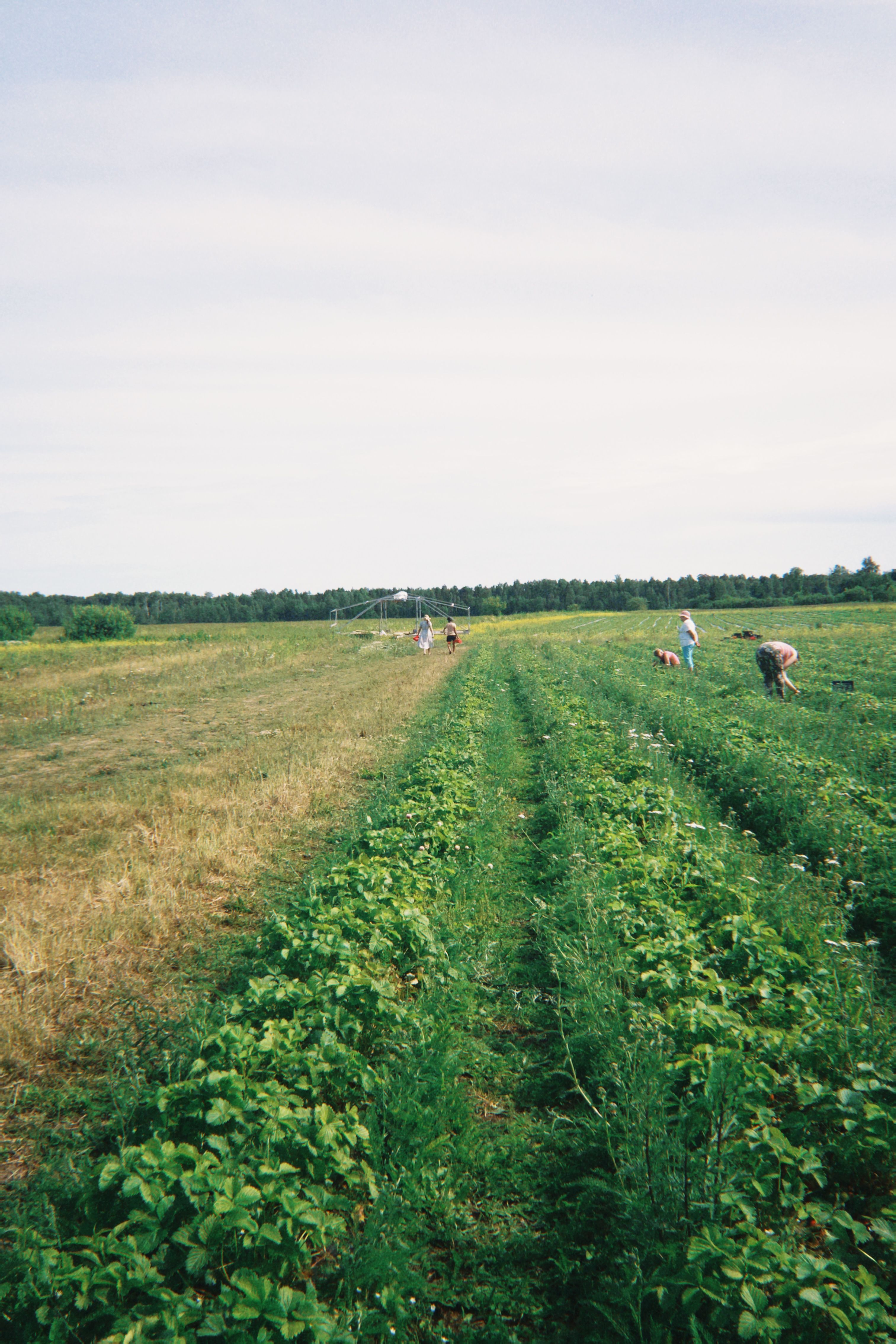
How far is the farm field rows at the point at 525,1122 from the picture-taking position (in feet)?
8.64

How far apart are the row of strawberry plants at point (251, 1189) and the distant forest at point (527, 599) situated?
93.6 metres

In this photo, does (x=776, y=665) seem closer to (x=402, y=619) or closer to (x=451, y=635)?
(x=451, y=635)

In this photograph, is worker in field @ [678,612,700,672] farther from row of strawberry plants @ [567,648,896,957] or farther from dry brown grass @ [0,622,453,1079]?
row of strawberry plants @ [567,648,896,957]

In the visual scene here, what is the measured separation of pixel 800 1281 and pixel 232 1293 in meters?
2.14

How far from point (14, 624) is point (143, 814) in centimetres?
6824

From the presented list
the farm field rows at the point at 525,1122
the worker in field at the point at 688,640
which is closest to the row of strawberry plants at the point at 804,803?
the farm field rows at the point at 525,1122

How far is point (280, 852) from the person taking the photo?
27.1 ft

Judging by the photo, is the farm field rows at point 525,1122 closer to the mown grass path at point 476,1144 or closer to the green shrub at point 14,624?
the mown grass path at point 476,1144

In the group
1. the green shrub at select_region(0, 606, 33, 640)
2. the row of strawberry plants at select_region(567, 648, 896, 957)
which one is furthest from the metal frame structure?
the green shrub at select_region(0, 606, 33, 640)

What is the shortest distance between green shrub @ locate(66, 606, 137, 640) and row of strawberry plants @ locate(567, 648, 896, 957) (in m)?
59.0

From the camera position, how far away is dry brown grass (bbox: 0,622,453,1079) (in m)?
5.42

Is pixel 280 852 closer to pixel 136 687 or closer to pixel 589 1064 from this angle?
pixel 589 1064

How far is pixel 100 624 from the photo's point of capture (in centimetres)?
6044

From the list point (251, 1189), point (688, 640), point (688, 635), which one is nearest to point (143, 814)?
point (251, 1189)
